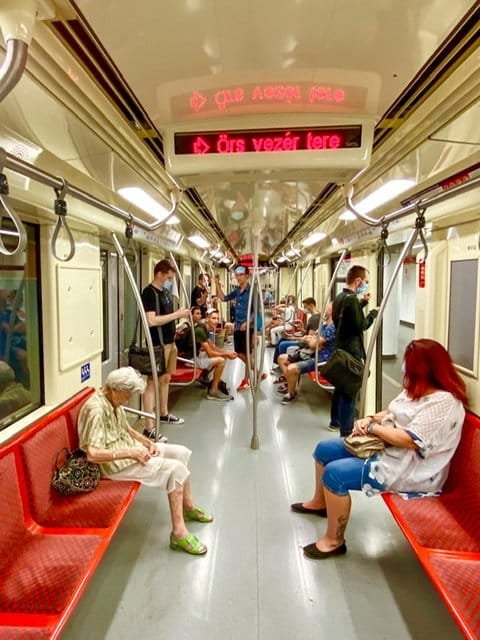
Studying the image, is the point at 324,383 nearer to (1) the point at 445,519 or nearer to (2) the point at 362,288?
(2) the point at 362,288

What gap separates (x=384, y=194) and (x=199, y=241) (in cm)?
410

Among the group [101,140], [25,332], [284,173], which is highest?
[101,140]

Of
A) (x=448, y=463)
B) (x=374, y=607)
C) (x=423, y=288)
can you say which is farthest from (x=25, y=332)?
(x=423, y=288)

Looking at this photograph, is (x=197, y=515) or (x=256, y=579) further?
(x=197, y=515)

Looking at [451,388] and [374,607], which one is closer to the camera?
[374,607]

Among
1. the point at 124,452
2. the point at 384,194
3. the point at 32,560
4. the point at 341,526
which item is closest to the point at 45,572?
the point at 32,560

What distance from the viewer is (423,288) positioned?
3020 mm

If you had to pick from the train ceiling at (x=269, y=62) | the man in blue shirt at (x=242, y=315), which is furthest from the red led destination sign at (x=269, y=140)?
the man in blue shirt at (x=242, y=315)

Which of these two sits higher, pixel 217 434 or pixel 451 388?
pixel 451 388

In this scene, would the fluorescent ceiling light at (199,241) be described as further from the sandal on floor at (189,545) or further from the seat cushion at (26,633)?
the seat cushion at (26,633)

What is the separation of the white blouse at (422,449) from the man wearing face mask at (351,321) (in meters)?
1.45

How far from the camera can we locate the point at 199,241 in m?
6.55

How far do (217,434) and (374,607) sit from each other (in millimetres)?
2300

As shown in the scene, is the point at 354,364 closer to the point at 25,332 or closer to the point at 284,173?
the point at 284,173
